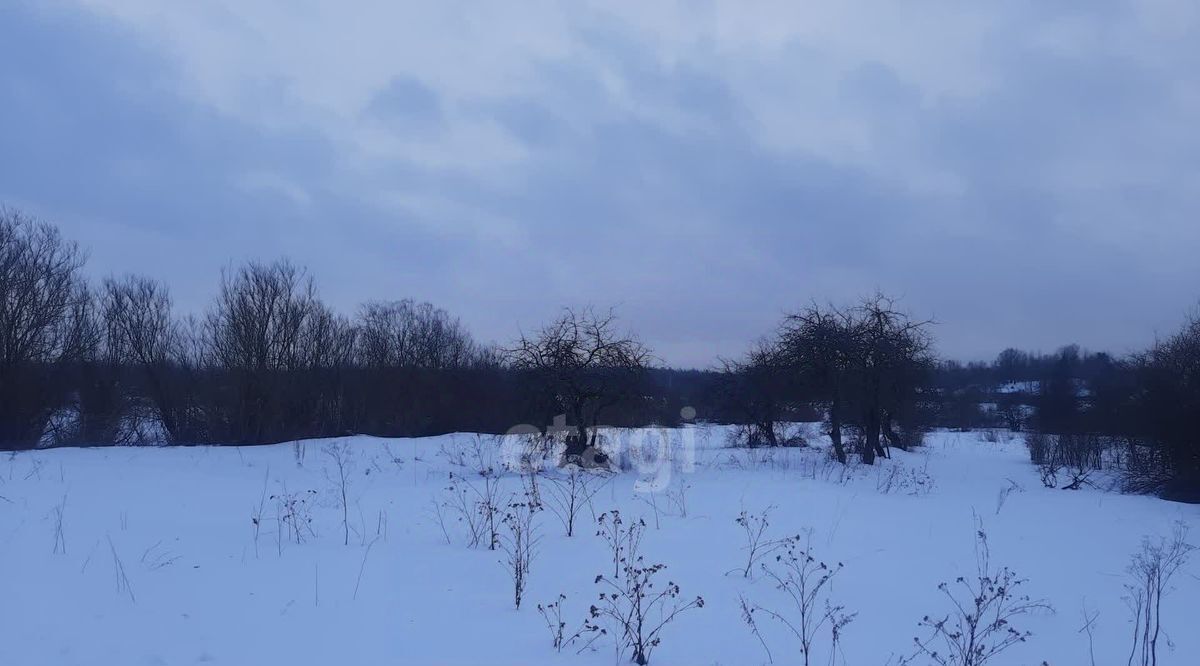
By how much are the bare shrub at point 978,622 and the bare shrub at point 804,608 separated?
22.1 inches

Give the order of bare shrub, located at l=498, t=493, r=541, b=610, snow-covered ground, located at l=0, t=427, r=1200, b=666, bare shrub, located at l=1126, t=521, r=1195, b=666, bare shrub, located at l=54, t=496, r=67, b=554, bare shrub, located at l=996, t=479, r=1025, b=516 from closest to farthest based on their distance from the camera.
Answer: snow-covered ground, located at l=0, t=427, r=1200, b=666
bare shrub, located at l=1126, t=521, r=1195, b=666
bare shrub, located at l=498, t=493, r=541, b=610
bare shrub, located at l=54, t=496, r=67, b=554
bare shrub, located at l=996, t=479, r=1025, b=516

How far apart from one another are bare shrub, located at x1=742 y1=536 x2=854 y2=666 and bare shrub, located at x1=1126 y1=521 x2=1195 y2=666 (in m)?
1.84

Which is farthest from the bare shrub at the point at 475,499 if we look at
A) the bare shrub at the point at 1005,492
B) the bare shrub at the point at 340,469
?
the bare shrub at the point at 1005,492

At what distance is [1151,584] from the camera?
585 centimetres

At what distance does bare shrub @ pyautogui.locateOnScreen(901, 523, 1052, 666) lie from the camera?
470cm

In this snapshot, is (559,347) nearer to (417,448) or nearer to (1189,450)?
(417,448)

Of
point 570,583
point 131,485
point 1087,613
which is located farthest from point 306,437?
point 1087,613

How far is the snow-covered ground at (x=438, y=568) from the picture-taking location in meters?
4.62

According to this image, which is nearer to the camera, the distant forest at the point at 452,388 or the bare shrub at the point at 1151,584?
the bare shrub at the point at 1151,584

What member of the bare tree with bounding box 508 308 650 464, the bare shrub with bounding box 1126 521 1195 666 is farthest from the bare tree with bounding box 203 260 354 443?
the bare shrub with bounding box 1126 521 1195 666

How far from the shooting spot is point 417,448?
1797cm

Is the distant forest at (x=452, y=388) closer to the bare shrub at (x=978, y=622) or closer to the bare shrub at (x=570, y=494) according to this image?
the bare shrub at (x=570, y=494)

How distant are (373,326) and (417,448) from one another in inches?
672

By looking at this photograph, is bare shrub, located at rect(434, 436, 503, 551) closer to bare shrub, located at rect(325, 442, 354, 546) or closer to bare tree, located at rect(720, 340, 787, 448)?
bare shrub, located at rect(325, 442, 354, 546)
